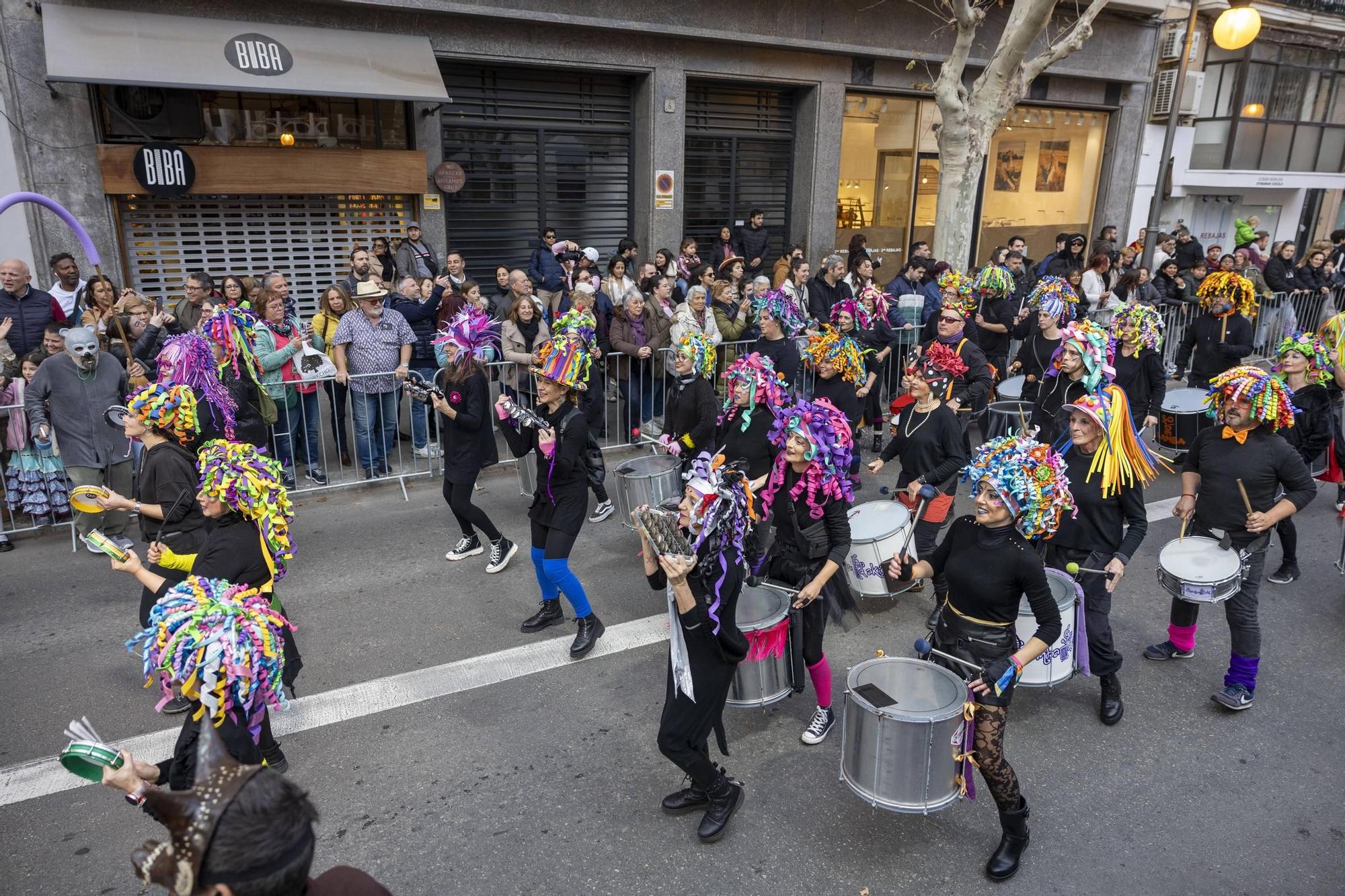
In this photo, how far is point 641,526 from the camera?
4.04 meters

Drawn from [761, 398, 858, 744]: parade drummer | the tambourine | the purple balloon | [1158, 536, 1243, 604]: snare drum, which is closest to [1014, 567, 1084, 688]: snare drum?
[1158, 536, 1243, 604]: snare drum

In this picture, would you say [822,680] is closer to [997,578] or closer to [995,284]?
[997,578]

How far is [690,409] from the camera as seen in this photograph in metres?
7.31

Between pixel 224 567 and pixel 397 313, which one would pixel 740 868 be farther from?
pixel 397 313

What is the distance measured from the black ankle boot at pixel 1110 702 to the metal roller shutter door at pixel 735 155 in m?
12.8

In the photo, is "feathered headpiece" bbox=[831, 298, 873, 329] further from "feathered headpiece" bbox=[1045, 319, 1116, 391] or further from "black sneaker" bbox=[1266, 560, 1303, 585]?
"black sneaker" bbox=[1266, 560, 1303, 585]

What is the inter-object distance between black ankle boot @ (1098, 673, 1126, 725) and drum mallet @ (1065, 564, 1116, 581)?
64cm

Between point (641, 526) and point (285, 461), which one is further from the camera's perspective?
point (285, 461)

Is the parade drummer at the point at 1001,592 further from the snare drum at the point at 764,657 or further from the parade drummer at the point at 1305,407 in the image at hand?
the parade drummer at the point at 1305,407

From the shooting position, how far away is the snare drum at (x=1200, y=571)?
5.31 meters

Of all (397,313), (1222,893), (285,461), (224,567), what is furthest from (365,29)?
(1222,893)

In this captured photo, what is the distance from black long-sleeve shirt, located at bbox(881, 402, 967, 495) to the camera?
655 centimetres

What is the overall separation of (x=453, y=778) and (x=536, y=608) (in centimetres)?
198

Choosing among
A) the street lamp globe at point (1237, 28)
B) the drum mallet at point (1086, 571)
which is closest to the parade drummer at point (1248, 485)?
the drum mallet at point (1086, 571)
